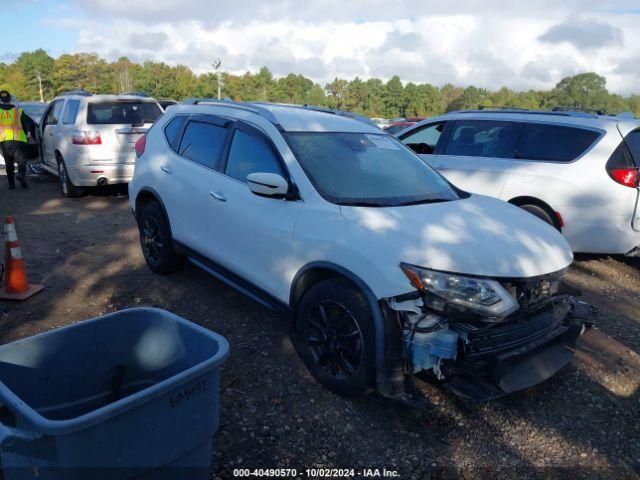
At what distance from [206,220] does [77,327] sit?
2.06 meters

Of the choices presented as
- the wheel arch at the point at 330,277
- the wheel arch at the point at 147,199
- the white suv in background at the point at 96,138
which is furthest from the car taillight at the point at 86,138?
the wheel arch at the point at 330,277

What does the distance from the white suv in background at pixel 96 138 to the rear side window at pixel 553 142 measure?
631 cm

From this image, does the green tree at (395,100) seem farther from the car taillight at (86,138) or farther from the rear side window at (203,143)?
the rear side window at (203,143)

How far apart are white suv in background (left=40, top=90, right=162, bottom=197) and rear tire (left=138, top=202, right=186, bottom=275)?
3861 mm

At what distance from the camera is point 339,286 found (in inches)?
121

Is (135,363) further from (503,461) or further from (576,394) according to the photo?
(576,394)

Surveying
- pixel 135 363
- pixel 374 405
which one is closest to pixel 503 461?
pixel 374 405

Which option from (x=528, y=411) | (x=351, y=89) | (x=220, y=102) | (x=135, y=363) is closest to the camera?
(x=135, y=363)

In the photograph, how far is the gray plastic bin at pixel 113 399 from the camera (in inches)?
63.4

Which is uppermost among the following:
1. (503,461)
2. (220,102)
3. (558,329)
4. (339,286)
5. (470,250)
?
(220,102)

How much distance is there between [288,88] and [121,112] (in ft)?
325

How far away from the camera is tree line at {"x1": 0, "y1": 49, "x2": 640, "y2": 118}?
89.2 m

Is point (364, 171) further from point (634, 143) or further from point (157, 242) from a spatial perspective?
point (634, 143)

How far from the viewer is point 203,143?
4555 millimetres
